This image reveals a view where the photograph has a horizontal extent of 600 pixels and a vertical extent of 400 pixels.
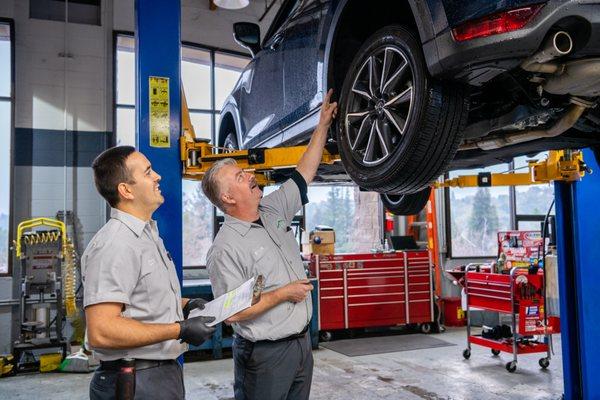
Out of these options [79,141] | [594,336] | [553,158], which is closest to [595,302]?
[594,336]

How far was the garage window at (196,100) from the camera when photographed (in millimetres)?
7598

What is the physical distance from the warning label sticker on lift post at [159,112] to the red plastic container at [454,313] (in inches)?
239

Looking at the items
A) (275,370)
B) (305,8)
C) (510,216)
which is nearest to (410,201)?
(305,8)

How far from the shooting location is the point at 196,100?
8.11m

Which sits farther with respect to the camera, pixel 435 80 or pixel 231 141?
pixel 231 141

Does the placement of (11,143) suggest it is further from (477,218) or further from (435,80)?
(477,218)

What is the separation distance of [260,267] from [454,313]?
20.3 feet

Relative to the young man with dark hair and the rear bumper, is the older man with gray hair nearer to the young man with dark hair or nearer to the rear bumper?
the young man with dark hair

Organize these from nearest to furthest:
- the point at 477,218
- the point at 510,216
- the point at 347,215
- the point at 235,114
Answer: the point at 235,114, the point at 347,215, the point at 477,218, the point at 510,216

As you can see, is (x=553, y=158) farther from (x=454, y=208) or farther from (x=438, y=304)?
(x=454, y=208)

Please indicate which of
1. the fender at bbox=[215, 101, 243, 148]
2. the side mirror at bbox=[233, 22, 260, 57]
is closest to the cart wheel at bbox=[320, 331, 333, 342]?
the fender at bbox=[215, 101, 243, 148]

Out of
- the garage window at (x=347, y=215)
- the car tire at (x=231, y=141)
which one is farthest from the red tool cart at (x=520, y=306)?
the garage window at (x=347, y=215)

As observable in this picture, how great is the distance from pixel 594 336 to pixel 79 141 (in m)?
6.38

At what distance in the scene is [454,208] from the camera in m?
8.95
